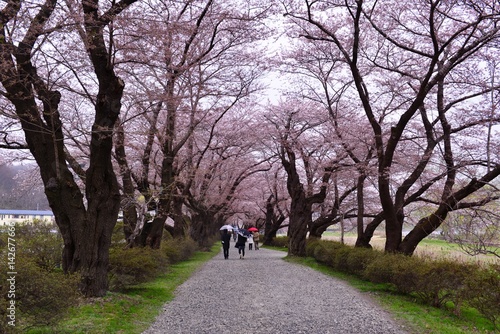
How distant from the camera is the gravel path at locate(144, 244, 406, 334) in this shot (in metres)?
6.46

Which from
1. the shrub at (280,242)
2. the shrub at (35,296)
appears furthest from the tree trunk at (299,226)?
the shrub at (35,296)

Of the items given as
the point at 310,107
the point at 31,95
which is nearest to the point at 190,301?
the point at 31,95

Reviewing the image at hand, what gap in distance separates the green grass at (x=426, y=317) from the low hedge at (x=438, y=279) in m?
0.22

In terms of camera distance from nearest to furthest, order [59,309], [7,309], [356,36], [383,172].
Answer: [7,309] → [59,309] → [356,36] → [383,172]

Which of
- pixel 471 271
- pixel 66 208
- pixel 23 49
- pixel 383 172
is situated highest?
pixel 23 49

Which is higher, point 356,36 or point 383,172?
point 356,36

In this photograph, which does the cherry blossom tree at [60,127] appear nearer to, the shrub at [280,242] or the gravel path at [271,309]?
the gravel path at [271,309]

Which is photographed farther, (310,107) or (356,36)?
(310,107)

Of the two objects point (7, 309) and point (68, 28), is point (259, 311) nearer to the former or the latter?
point (7, 309)

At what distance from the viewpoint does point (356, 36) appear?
10211mm

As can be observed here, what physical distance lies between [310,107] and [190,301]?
13243mm

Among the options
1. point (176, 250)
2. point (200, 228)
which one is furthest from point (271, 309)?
point (200, 228)

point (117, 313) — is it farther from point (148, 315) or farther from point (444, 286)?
point (444, 286)

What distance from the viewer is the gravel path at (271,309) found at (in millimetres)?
6465
